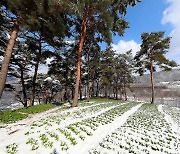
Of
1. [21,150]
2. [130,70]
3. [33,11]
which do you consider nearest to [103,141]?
[21,150]

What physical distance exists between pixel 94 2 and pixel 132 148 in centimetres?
1431

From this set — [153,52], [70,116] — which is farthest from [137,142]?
[153,52]

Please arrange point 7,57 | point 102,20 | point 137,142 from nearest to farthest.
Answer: point 137,142 → point 7,57 → point 102,20

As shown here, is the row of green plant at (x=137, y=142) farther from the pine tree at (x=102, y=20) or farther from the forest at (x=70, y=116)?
the pine tree at (x=102, y=20)

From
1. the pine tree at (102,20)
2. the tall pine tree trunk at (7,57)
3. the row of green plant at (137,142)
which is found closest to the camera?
the row of green plant at (137,142)

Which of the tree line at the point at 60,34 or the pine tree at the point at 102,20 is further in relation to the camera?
the pine tree at the point at 102,20

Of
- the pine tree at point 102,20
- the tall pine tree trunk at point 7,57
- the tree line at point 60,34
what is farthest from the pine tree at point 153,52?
the tall pine tree trunk at point 7,57

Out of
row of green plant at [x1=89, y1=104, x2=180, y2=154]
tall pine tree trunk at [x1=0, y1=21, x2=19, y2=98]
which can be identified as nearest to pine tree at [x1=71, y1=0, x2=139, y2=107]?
tall pine tree trunk at [x1=0, y1=21, x2=19, y2=98]

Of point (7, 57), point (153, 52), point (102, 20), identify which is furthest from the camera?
point (153, 52)

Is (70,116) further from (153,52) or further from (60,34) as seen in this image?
(153,52)

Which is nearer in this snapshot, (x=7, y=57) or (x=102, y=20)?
(x=7, y=57)

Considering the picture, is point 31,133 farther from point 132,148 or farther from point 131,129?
point 131,129

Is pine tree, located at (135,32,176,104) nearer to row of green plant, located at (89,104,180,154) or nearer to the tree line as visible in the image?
the tree line

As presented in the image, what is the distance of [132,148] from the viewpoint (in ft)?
20.1
